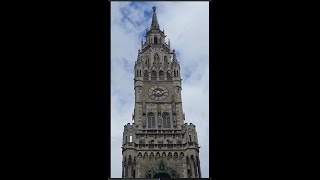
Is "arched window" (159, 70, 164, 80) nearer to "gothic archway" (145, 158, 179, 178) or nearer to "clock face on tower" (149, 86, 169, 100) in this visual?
"clock face on tower" (149, 86, 169, 100)

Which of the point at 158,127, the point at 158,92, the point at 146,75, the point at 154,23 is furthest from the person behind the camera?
the point at 154,23

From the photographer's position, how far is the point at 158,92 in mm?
57500

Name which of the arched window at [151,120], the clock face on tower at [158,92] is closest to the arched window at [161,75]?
the clock face on tower at [158,92]

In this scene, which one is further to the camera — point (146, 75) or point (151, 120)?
point (146, 75)

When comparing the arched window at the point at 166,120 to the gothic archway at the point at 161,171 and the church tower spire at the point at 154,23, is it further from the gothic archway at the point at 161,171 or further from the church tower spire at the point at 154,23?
the church tower spire at the point at 154,23

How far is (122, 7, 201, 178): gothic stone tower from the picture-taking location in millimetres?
47656

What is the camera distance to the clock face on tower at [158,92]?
56844 mm

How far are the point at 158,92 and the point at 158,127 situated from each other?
721 centimetres

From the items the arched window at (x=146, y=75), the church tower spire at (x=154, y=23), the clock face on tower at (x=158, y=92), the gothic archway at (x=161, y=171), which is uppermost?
the church tower spire at (x=154, y=23)

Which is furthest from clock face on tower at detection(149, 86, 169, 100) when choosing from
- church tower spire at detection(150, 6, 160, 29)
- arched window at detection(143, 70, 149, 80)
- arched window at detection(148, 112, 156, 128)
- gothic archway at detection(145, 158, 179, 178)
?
church tower spire at detection(150, 6, 160, 29)
